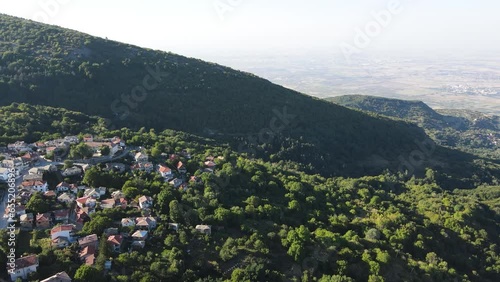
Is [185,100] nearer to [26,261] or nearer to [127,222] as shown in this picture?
[127,222]

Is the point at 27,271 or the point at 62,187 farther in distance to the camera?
the point at 62,187

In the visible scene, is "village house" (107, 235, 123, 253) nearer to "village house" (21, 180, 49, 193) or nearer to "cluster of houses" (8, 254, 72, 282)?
"cluster of houses" (8, 254, 72, 282)

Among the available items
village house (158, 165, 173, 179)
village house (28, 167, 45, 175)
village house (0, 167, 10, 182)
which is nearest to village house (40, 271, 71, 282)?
village house (0, 167, 10, 182)

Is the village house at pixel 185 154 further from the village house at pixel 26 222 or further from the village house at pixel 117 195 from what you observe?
the village house at pixel 26 222

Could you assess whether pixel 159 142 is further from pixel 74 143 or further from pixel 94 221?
pixel 94 221

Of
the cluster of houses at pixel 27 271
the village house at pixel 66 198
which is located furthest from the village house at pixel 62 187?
the cluster of houses at pixel 27 271

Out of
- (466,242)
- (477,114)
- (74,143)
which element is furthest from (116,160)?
(477,114)

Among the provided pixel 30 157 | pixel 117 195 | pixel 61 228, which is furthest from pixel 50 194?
pixel 30 157
